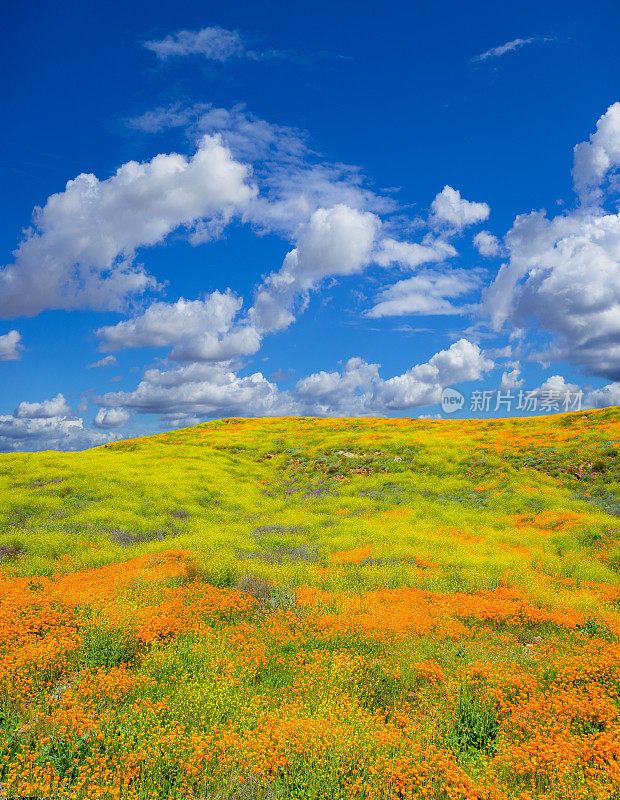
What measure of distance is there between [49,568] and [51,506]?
10.3 metres

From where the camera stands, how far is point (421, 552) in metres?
20.2

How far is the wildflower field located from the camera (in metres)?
6.87

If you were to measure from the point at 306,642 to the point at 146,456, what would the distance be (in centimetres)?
3752

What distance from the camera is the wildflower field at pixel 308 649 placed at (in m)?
6.87

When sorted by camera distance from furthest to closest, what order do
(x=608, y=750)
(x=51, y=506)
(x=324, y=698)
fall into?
(x=51, y=506) → (x=324, y=698) → (x=608, y=750)

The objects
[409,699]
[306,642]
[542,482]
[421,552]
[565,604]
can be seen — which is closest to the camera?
[409,699]

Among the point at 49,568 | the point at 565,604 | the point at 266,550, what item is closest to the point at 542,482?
the point at 565,604

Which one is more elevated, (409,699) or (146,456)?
(146,456)

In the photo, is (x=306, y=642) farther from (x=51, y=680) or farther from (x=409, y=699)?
(x=51, y=680)

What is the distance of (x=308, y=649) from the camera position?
11.2m

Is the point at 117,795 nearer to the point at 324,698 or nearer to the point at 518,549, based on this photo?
the point at 324,698

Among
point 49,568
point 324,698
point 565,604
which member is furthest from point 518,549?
point 49,568

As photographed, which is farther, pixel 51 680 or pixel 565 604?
pixel 565 604

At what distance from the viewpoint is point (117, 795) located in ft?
20.5
